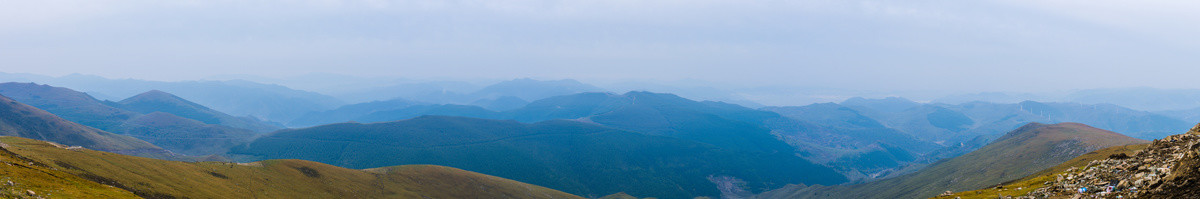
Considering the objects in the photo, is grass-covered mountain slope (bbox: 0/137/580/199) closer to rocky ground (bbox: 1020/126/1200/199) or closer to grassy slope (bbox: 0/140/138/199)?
grassy slope (bbox: 0/140/138/199)

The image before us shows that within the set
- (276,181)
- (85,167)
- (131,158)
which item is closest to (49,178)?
(85,167)

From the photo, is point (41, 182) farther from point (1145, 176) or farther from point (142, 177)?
point (1145, 176)

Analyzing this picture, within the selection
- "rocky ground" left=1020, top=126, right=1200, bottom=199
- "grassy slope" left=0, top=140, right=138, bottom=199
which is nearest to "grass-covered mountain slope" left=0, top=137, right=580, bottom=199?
"grassy slope" left=0, top=140, right=138, bottom=199

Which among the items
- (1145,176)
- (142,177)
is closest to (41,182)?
(142,177)

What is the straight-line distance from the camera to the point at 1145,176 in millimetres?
36500

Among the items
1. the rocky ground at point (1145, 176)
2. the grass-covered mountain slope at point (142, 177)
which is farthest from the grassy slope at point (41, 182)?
the rocky ground at point (1145, 176)

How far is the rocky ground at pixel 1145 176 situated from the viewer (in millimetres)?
31250

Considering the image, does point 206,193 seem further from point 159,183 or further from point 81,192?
point 81,192

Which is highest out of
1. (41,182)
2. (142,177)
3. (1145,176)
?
(1145,176)

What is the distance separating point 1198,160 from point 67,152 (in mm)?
174101

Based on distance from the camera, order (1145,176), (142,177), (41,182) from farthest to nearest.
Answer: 1. (142,177)
2. (41,182)
3. (1145,176)

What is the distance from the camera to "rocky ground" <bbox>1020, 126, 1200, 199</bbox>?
31.2 metres

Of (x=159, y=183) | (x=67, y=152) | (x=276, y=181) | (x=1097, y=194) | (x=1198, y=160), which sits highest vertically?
(x=1198, y=160)

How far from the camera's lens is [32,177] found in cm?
7481
